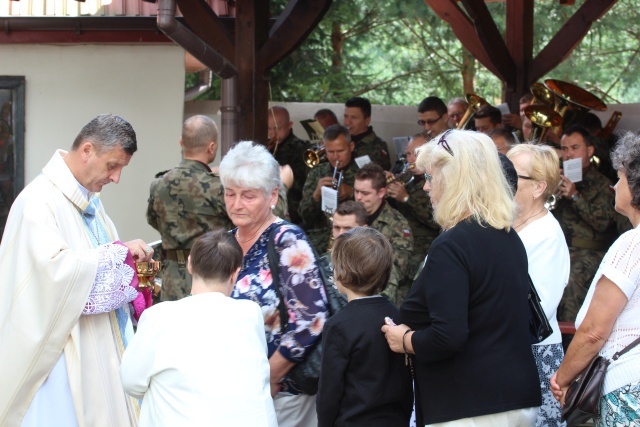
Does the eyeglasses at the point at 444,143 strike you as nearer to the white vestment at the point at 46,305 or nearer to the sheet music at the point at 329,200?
the white vestment at the point at 46,305

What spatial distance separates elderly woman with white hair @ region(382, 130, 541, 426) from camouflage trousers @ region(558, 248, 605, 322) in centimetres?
403

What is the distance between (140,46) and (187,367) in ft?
21.5

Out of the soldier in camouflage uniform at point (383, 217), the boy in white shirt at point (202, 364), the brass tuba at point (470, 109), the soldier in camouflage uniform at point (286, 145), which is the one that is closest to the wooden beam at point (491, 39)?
the brass tuba at point (470, 109)

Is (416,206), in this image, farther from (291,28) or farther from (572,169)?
(291,28)

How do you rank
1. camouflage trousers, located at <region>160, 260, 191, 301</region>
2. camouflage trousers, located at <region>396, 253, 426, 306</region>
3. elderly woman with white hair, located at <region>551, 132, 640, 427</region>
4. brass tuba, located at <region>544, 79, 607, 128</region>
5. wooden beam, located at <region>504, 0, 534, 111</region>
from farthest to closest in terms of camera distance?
1. wooden beam, located at <region>504, 0, 534, 111</region>
2. brass tuba, located at <region>544, 79, 607, 128</region>
3. camouflage trousers, located at <region>396, 253, 426, 306</region>
4. camouflage trousers, located at <region>160, 260, 191, 301</region>
5. elderly woman with white hair, located at <region>551, 132, 640, 427</region>

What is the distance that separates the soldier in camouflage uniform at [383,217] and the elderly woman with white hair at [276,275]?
227 centimetres

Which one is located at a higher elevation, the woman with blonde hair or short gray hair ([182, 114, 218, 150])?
short gray hair ([182, 114, 218, 150])

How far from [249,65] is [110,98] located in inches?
86.4

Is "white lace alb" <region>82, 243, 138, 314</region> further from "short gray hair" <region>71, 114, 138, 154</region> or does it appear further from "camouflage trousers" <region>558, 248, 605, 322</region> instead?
"camouflage trousers" <region>558, 248, 605, 322</region>

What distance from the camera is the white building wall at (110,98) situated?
9352 mm

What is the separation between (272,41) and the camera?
7750mm

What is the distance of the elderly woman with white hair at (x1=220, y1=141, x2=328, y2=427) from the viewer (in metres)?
3.99

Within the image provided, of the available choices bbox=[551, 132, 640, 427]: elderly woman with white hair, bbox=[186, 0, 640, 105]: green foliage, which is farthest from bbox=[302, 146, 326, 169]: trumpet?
bbox=[551, 132, 640, 427]: elderly woman with white hair

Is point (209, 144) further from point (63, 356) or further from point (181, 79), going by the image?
point (181, 79)
